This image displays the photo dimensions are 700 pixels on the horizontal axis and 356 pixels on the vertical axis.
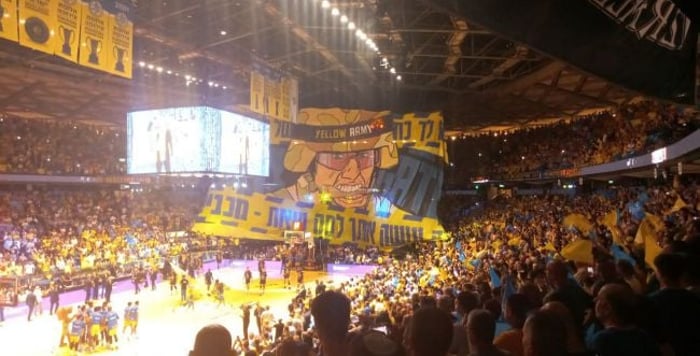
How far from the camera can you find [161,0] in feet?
53.2

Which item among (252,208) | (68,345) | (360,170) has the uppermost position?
(360,170)

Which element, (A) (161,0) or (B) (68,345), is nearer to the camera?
(B) (68,345)

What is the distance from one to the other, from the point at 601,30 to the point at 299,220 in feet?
82.3

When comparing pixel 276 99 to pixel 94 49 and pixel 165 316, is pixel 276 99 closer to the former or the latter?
pixel 94 49

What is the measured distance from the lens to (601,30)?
4.04 metres

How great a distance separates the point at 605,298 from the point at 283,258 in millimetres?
24236

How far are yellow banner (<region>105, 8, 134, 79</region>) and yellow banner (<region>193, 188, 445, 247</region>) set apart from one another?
56.5 ft

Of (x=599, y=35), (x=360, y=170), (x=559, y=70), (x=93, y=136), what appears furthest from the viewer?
(x=93, y=136)

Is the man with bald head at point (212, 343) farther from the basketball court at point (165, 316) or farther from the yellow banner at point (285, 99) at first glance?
the yellow banner at point (285, 99)

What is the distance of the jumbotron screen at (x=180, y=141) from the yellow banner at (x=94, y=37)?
829 cm

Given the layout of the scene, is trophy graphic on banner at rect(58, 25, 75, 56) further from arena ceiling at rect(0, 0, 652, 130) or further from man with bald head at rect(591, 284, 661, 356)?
man with bald head at rect(591, 284, 661, 356)

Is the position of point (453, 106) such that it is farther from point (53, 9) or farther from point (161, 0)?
point (53, 9)


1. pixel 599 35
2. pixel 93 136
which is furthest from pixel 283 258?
pixel 599 35

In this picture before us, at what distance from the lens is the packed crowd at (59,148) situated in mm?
27828
